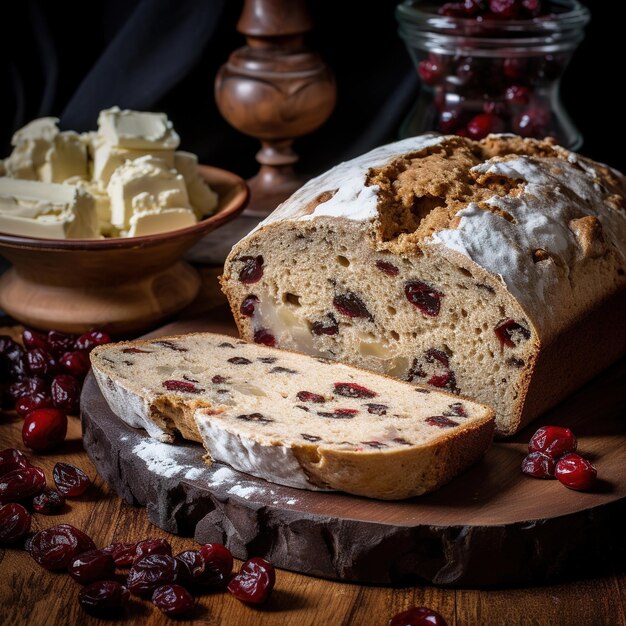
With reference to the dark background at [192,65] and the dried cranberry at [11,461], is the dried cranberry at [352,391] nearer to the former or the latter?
the dried cranberry at [11,461]

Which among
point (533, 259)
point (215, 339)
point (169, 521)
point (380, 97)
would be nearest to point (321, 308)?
point (215, 339)

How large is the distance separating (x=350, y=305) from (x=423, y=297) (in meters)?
0.30

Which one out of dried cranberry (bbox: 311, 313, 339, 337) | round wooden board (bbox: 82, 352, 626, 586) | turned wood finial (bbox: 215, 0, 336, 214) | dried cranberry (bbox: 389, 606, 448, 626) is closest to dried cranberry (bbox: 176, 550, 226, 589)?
round wooden board (bbox: 82, 352, 626, 586)

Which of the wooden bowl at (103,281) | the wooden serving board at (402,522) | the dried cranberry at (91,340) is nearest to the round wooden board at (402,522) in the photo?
the wooden serving board at (402,522)

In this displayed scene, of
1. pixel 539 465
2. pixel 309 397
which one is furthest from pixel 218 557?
pixel 539 465

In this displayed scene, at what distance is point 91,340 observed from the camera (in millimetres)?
4363

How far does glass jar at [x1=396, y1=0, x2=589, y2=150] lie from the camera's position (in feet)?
16.2

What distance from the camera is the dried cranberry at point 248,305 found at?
397 centimetres

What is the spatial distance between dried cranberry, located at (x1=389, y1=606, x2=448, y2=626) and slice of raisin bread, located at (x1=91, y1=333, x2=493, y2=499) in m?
0.38

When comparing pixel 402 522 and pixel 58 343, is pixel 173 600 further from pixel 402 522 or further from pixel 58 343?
pixel 58 343

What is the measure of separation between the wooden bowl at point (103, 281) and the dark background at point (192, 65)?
152 cm

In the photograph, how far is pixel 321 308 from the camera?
3844 mm

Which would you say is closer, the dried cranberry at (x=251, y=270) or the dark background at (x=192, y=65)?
the dried cranberry at (x=251, y=270)

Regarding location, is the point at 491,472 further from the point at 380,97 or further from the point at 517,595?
the point at 380,97
